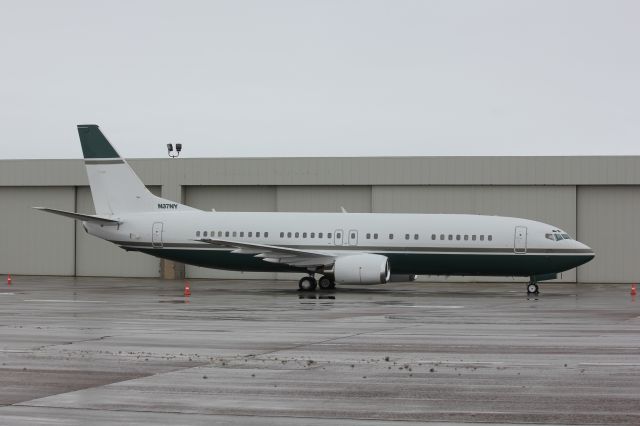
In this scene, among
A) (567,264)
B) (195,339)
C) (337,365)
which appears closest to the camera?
(337,365)

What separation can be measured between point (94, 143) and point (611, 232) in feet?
82.7

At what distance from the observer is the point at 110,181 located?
42.8m

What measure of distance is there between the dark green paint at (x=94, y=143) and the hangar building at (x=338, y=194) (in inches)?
376

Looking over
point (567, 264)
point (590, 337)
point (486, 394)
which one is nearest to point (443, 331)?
point (590, 337)

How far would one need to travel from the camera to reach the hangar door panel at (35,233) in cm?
5422

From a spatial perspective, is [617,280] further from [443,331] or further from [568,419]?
[568,419]

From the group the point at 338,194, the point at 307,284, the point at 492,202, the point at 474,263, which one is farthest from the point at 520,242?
the point at 338,194

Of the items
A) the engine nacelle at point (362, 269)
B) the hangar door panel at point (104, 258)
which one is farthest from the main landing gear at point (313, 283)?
the hangar door panel at point (104, 258)

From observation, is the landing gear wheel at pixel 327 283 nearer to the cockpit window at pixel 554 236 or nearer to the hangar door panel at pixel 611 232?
the cockpit window at pixel 554 236

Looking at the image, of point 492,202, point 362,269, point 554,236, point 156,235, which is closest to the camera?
point 362,269

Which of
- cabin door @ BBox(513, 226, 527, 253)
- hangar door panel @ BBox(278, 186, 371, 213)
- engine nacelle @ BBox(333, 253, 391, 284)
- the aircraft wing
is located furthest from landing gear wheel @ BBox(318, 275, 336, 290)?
hangar door panel @ BBox(278, 186, 371, 213)

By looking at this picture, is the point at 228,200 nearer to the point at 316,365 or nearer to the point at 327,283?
the point at 327,283

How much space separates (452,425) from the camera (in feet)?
33.2

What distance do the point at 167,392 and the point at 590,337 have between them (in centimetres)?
985
